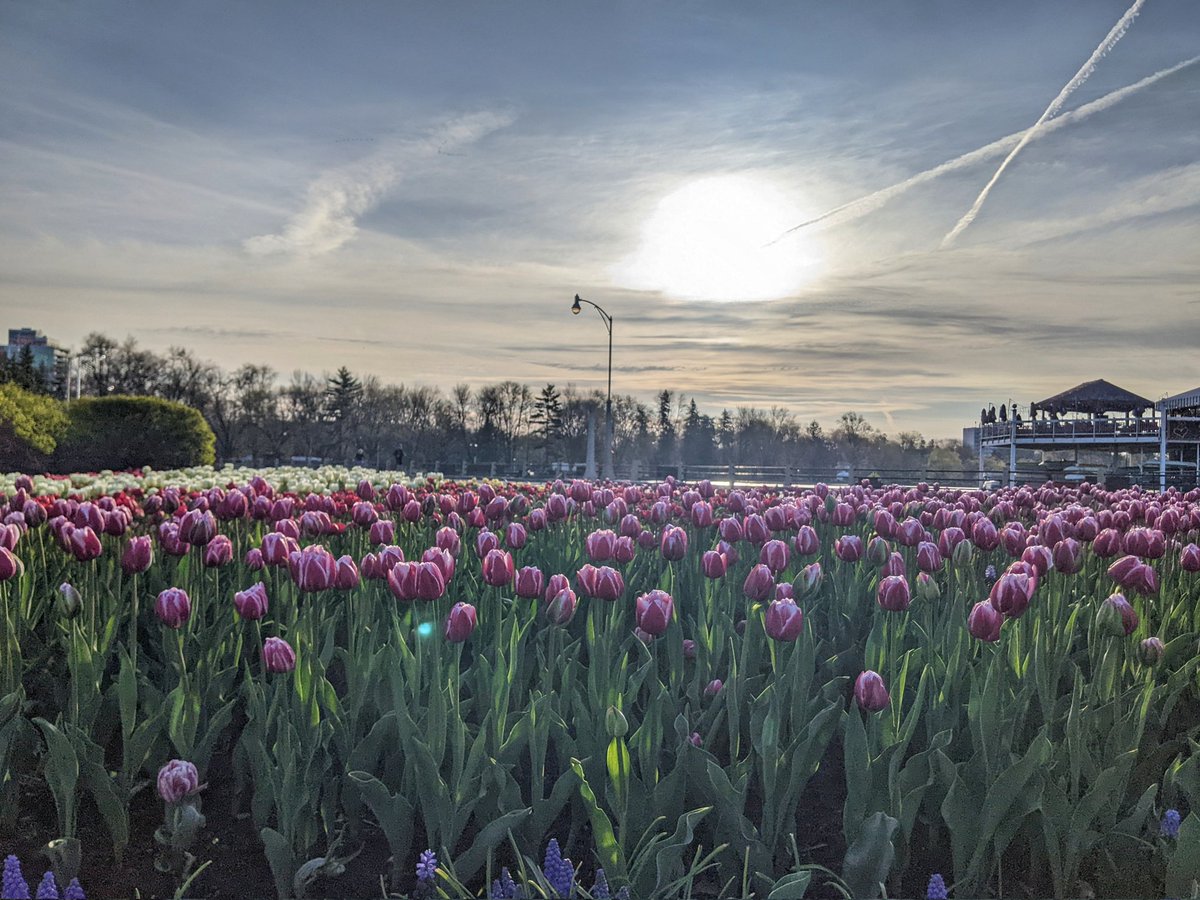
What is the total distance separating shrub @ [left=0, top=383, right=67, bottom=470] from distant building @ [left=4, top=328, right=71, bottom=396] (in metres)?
50.1

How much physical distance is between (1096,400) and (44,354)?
140 metres

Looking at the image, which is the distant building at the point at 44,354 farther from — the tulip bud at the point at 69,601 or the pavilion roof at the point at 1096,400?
the tulip bud at the point at 69,601

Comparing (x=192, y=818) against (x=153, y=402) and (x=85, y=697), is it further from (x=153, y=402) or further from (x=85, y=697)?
(x=153, y=402)

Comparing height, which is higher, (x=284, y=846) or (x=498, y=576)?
(x=498, y=576)

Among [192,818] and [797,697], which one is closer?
[192,818]

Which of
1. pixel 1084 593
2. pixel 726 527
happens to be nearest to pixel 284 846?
pixel 726 527

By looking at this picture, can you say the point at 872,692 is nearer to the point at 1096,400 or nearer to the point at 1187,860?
the point at 1187,860

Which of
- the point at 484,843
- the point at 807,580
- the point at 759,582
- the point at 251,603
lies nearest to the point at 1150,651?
the point at 807,580

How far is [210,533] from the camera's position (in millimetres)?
5344

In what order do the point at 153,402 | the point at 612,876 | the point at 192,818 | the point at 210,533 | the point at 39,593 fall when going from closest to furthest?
the point at 612,876 < the point at 192,818 < the point at 210,533 < the point at 39,593 < the point at 153,402

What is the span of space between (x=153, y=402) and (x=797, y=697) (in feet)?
113

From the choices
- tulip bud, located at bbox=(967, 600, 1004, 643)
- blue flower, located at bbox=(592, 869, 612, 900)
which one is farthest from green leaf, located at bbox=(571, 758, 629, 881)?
tulip bud, located at bbox=(967, 600, 1004, 643)

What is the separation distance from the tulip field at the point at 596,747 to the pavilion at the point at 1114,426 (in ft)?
147

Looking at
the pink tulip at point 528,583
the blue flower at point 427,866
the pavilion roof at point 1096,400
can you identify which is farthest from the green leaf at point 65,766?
the pavilion roof at point 1096,400
